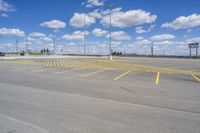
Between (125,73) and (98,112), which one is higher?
(125,73)

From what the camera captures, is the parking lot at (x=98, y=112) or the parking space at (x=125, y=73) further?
the parking space at (x=125, y=73)

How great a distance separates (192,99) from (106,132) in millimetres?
4403

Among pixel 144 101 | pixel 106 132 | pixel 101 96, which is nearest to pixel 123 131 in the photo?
pixel 106 132

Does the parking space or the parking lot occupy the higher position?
the parking space

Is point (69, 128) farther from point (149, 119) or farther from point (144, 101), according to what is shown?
point (144, 101)

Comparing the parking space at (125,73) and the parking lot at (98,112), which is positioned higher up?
the parking space at (125,73)

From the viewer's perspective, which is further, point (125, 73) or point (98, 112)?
point (125, 73)

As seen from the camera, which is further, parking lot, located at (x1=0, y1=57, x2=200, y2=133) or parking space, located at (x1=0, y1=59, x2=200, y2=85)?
parking space, located at (x1=0, y1=59, x2=200, y2=85)

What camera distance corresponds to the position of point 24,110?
17.7 feet

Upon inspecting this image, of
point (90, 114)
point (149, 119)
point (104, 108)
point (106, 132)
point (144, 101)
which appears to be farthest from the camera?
point (144, 101)

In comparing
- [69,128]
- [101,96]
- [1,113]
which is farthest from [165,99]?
[1,113]

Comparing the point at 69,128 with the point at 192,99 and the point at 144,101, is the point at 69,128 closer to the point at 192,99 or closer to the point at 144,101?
the point at 144,101

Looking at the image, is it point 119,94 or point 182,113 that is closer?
point 182,113

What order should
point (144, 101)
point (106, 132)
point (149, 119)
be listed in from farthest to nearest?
point (144, 101)
point (149, 119)
point (106, 132)
